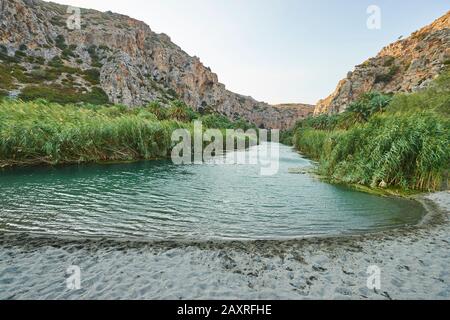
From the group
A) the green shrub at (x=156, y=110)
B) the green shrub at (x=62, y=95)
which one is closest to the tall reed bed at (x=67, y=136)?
the green shrub at (x=156, y=110)

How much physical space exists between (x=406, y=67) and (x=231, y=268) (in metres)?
138

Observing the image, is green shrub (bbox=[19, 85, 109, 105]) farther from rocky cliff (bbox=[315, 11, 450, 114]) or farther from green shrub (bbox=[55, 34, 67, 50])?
rocky cliff (bbox=[315, 11, 450, 114])

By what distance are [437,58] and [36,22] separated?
146251mm

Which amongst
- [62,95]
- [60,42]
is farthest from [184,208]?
[60,42]

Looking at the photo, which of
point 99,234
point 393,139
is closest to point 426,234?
point 393,139

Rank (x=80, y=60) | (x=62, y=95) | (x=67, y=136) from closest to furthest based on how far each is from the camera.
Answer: (x=67, y=136), (x=62, y=95), (x=80, y=60)

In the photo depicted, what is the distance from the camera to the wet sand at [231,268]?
198 inches

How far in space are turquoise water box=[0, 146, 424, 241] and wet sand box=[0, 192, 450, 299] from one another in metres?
1.11

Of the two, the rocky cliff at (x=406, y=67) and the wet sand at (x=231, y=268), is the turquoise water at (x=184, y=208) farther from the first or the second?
the rocky cliff at (x=406, y=67)

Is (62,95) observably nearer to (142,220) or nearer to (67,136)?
(67,136)

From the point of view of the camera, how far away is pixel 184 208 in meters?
11.8

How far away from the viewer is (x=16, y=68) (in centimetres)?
8119

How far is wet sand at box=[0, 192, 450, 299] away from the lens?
5035 millimetres
